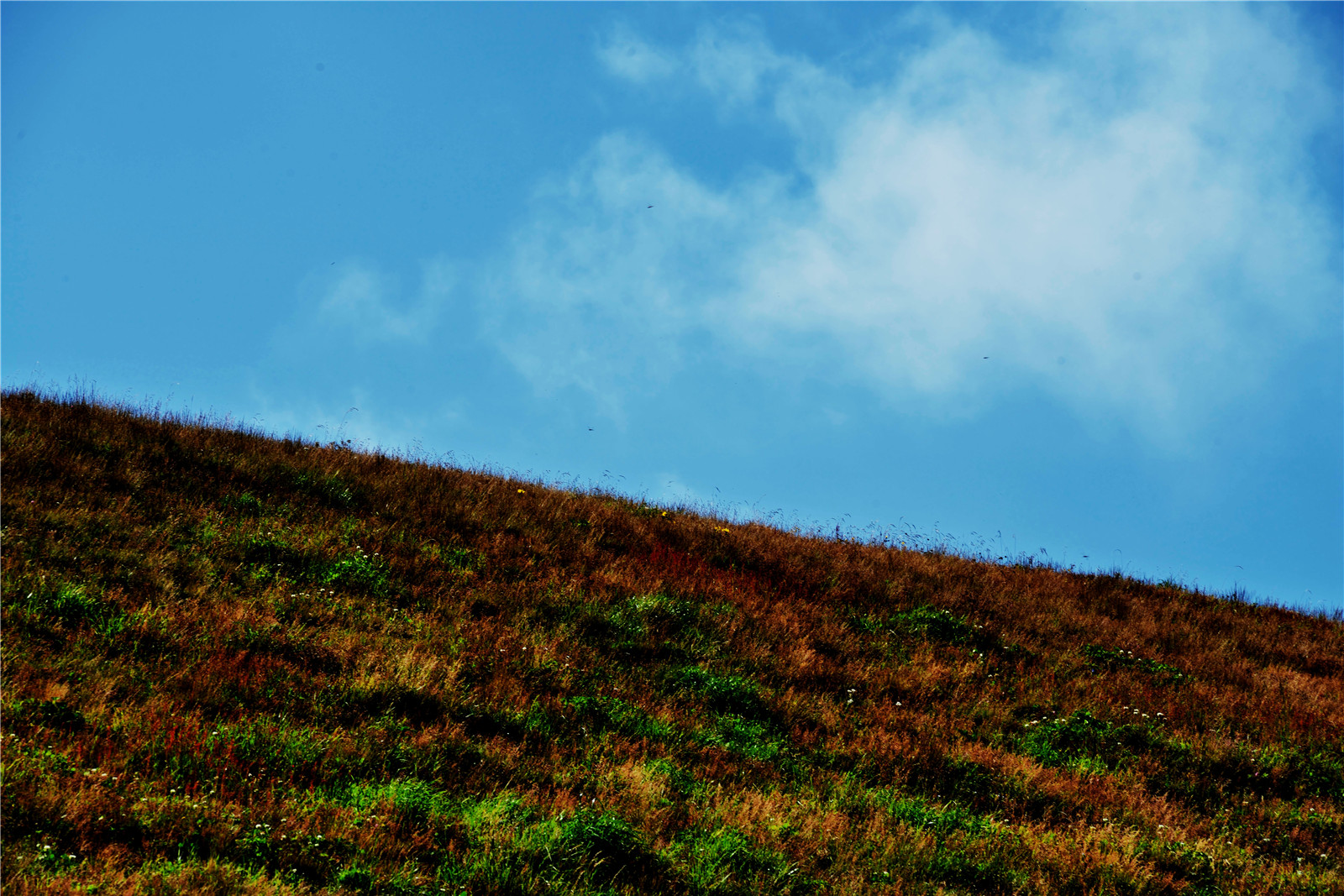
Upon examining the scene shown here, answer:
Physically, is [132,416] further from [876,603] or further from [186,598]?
[876,603]

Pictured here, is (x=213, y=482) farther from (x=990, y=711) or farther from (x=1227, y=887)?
(x=1227, y=887)

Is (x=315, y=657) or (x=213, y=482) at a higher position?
(x=213, y=482)

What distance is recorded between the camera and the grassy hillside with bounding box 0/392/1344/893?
5695 millimetres

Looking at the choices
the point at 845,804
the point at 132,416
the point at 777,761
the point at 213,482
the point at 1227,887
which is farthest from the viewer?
the point at 132,416

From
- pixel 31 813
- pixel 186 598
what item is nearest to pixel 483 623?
pixel 186 598

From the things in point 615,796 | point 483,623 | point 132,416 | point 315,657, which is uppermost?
point 132,416

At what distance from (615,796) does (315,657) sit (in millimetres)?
3447

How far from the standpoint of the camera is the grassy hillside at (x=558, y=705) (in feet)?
18.7

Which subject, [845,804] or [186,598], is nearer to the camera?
[845,804]

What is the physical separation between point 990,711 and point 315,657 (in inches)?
317

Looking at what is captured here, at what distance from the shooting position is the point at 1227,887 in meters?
7.31

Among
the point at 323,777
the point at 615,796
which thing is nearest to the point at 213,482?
the point at 323,777

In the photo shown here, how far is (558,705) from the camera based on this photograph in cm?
858

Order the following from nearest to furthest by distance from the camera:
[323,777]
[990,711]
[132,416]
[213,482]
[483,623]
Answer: [323,777], [483,623], [990,711], [213,482], [132,416]
